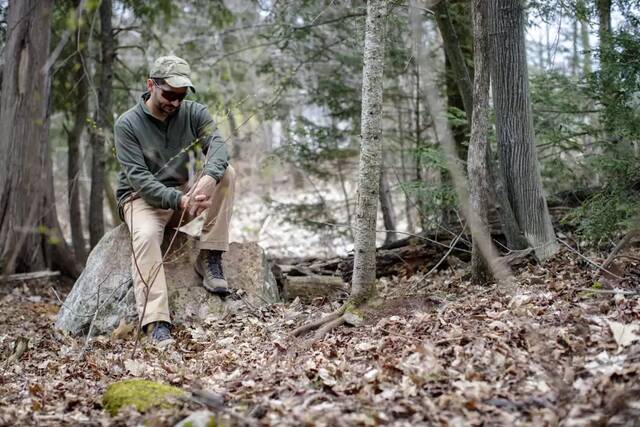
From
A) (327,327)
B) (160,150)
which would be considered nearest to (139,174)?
(160,150)

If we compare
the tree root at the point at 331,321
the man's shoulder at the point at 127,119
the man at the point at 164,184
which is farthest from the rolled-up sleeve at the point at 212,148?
the tree root at the point at 331,321

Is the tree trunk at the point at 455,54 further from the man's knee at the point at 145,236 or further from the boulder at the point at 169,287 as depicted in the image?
the man's knee at the point at 145,236

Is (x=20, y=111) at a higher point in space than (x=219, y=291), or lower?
higher

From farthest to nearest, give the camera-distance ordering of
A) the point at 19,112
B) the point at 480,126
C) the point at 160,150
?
the point at 19,112 < the point at 160,150 < the point at 480,126

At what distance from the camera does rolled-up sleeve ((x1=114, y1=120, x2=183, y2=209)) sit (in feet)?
18.8

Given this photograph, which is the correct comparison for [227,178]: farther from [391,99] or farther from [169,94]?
[391,99]

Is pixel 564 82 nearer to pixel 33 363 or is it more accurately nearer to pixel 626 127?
pixel 626 127

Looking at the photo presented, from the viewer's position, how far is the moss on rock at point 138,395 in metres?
3.58

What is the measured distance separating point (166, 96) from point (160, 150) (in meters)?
0.52

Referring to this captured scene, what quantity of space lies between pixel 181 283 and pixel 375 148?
8.00 feet

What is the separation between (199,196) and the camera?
18.5 ft

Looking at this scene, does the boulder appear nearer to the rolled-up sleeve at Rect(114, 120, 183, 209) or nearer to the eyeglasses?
the rolled-up sleeve at Rect(114, 120, 183, 209)

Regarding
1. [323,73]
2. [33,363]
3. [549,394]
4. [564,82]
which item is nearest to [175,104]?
[33,363]

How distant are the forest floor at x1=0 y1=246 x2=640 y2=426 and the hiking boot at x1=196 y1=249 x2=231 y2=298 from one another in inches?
12.2
